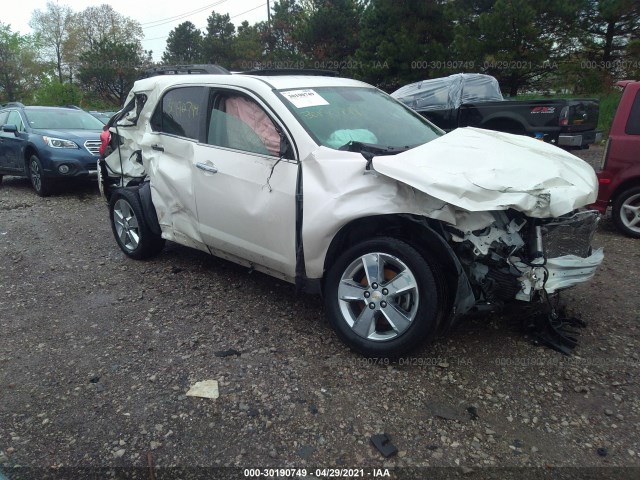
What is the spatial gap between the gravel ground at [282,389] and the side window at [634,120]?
6.34 ft

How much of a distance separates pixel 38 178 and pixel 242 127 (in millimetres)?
7009

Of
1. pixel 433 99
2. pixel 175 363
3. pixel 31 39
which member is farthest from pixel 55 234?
pixel 31 39

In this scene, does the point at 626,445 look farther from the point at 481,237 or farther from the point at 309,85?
the point at 309,85

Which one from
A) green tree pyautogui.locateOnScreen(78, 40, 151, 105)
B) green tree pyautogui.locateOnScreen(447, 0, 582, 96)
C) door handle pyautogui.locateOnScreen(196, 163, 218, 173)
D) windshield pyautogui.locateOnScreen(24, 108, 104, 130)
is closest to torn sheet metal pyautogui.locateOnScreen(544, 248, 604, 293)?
door handle pyautogui.locateOnScreen(196, 163, 218, 173)

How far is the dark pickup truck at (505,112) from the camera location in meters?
8.84

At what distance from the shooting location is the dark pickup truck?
8.84 metres

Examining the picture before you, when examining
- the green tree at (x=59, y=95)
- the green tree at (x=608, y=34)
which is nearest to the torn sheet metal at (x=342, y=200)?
the green tree at (x=608, y=34)

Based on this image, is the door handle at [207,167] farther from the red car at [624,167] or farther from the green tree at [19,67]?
the green tree at [19,67]

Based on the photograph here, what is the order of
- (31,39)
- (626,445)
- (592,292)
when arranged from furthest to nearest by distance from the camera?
(31,39), (592,292), (626,445)

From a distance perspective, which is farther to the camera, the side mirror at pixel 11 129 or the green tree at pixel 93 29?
the green tree at pixel 93 29

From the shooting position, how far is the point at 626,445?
2.55 meters

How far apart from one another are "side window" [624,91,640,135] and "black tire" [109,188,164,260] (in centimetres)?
535

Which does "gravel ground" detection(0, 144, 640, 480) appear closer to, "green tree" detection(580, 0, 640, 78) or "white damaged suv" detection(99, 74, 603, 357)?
"white damaged suv" detection(99, 74, 603, 357)

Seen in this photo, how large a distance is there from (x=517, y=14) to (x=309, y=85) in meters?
14.7
